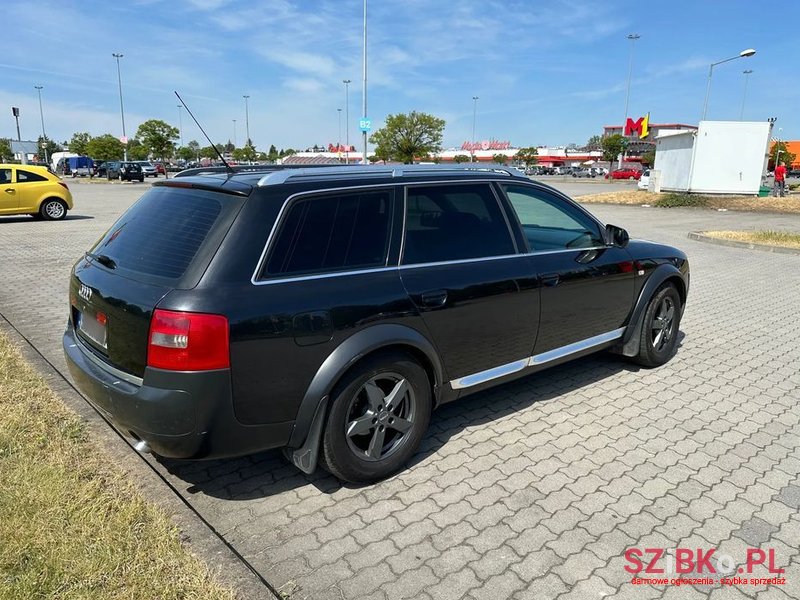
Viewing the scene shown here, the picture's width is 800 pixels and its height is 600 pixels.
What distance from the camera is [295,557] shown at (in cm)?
263

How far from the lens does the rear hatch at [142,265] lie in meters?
2.68

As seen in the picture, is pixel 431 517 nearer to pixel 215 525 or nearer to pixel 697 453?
pixel 215 525

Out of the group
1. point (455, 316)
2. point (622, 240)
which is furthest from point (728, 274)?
point (455, 316)

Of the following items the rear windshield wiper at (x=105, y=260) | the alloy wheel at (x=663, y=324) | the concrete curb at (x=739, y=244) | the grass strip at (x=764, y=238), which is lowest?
the concrete curb at (x=739, y=244)

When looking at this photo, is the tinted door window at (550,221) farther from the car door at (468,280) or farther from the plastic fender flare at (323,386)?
the plastic fender flare at (323,386)

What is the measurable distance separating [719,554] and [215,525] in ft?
8.10

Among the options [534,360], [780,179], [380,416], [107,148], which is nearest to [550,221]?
[534,360]

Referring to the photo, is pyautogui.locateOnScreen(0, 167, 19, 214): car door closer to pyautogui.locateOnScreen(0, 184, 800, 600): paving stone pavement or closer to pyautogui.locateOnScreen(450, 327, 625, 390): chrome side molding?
pyautogui.locateOnScreen(0, 184, 800, 600): paving stone pavement

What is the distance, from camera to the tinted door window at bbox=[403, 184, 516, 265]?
335 centimetres

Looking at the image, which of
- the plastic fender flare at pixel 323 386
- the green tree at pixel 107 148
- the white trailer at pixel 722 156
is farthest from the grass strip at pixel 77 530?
the green tree at pixel 107 148

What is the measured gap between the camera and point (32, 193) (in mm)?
15984

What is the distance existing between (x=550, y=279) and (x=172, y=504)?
2736mm

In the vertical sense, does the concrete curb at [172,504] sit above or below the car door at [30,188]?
below

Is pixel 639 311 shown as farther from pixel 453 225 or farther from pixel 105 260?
pixel 105 260
